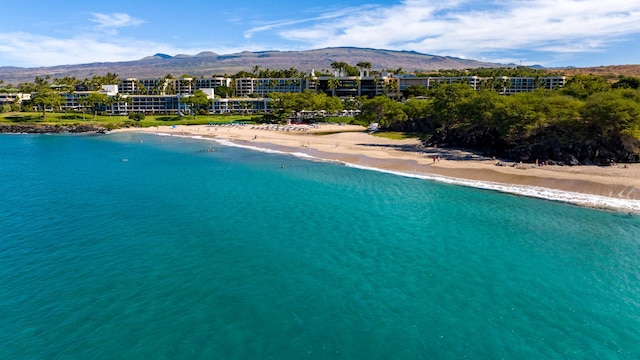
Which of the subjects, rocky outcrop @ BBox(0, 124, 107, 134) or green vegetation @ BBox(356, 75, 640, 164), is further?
rocky outcrop @ BBox(0, 124, 107, 134)

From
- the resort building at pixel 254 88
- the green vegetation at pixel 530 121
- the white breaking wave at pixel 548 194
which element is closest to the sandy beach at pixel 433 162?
the white breaking wave at pixel 548 194

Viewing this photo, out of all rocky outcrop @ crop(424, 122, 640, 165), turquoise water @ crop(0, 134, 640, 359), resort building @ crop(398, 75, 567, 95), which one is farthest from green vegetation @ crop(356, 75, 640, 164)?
resort building @ crop(398, 75, 567, 95)

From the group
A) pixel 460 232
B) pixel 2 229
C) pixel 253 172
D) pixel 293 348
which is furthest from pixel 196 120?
pixel 293 348

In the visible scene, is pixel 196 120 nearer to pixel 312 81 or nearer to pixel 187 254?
pixel 312 81

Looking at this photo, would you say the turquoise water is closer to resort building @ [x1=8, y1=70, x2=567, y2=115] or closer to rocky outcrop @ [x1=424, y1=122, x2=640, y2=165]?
rocky outcrop @ [x1=424, y1=122, x2=640, y2=165]

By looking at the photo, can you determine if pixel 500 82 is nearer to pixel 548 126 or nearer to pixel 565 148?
pixel 548 126

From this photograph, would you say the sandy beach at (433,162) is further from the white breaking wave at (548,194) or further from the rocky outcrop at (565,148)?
the rocky outcrop at (565,148)
